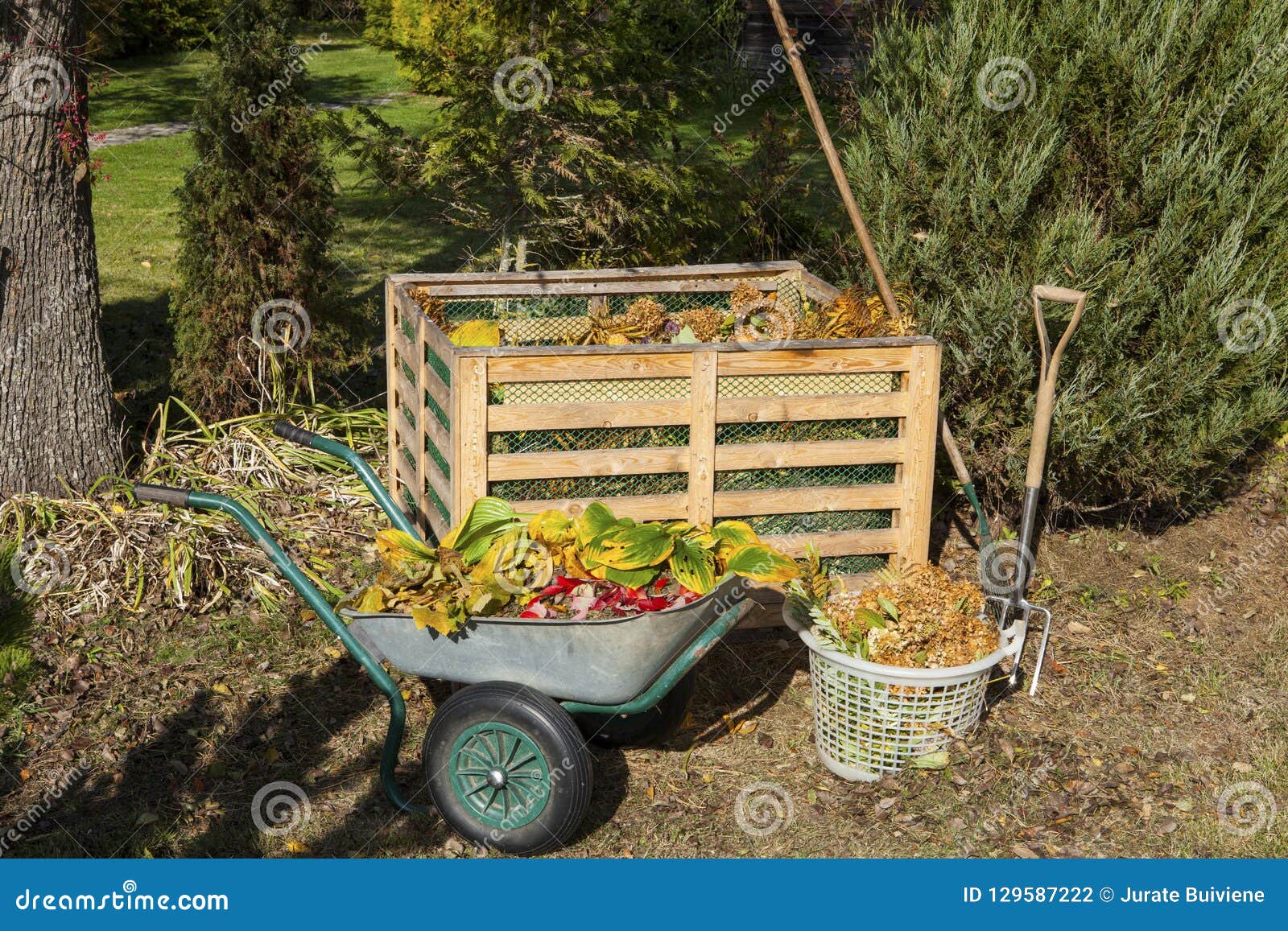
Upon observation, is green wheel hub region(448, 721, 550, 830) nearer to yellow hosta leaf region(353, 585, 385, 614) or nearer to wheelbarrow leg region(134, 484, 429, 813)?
wheelbarrow leg region(134, 484, 429, 813)

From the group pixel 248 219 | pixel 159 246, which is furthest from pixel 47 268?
pixel 159 246

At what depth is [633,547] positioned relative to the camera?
3545 millimetres

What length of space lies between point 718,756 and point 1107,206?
274 cm

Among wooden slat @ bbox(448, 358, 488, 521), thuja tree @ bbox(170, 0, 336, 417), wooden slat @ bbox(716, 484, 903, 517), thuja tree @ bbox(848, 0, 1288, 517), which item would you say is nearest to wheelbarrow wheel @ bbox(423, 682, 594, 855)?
wooden slat @ bbox(448, 358, 488, 521)

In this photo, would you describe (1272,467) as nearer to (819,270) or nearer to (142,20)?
(819,270)

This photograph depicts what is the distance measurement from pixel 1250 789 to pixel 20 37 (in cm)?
507

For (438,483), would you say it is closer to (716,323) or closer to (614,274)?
(716,323)

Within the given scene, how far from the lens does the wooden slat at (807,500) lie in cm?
446

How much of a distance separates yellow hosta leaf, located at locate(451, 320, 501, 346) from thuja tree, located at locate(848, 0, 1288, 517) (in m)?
1.72

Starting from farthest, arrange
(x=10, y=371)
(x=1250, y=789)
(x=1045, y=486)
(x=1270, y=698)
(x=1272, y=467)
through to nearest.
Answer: (x=1272, y=467)
(x=1045, y=486)
(x=10, y=371)
(x=1270, y=698)
(x=1250, y=789)

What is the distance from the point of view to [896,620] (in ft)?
12.9

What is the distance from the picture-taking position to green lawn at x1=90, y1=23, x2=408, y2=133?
43.0 ft

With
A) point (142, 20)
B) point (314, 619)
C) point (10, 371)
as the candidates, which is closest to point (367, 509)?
point (314, 619)

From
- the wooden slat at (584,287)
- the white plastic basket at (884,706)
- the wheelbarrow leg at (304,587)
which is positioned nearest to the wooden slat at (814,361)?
the white plastic basket at (884,706)
